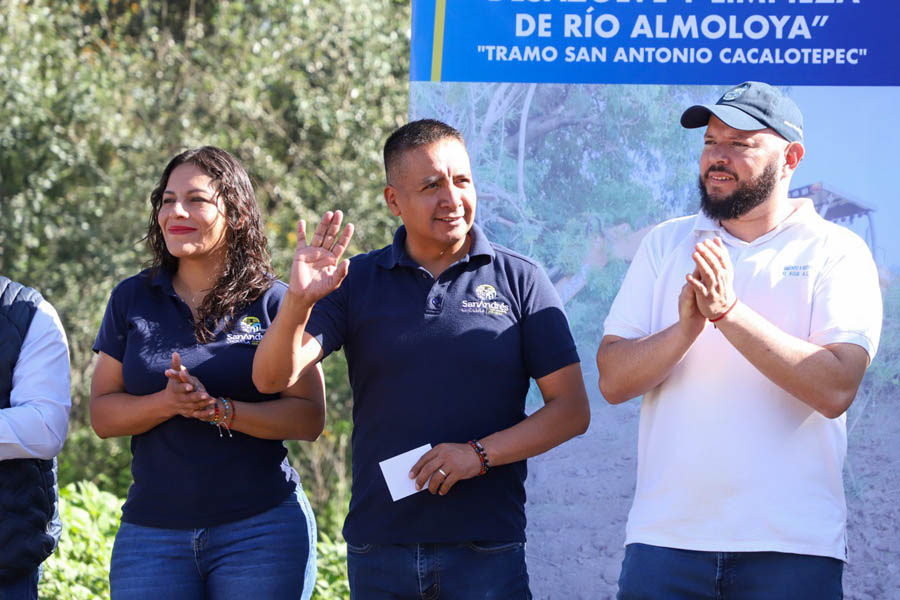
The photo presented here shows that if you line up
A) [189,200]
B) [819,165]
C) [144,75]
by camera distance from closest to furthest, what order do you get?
[189,200], [819,165], [144,75]

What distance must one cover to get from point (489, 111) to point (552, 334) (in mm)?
1233

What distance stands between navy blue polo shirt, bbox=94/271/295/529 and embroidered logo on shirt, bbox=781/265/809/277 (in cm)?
161

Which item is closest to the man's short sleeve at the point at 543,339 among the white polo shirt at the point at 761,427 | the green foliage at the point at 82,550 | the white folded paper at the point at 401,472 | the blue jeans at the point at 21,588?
the white polo shirt at the point at 761,427

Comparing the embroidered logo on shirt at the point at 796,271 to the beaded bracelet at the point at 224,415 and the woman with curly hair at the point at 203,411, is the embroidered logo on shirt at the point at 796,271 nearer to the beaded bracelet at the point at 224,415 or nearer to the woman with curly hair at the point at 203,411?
the woman with curly hair at the point at 203,411

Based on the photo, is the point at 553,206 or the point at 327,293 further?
the point at 553,206

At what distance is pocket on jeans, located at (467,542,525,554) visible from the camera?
3180 millimetres

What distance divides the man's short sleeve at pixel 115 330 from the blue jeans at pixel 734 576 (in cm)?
179

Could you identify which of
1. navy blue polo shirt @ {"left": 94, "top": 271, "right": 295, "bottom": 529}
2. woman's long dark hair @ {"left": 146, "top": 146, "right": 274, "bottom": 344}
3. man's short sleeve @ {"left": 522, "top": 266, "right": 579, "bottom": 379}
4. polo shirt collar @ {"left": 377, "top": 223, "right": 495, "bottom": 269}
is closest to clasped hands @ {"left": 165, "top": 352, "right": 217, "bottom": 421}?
navy blue polo shirt @ {"left": 94, "top": 271, "right": 295, "bottom": 529}

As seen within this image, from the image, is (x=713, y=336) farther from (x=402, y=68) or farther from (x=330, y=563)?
(x=402, y=68)

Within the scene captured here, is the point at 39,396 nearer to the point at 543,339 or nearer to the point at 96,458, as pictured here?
the point at 543,339

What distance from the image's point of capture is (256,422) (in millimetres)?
3295

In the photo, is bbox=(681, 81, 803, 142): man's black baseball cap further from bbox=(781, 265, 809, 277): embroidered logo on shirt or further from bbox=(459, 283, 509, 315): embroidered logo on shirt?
bbox=(459, 283, 509, 315): embroidered logo on shirt

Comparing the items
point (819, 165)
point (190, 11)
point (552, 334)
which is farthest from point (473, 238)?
point (190, 11)

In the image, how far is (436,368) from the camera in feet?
10.6
